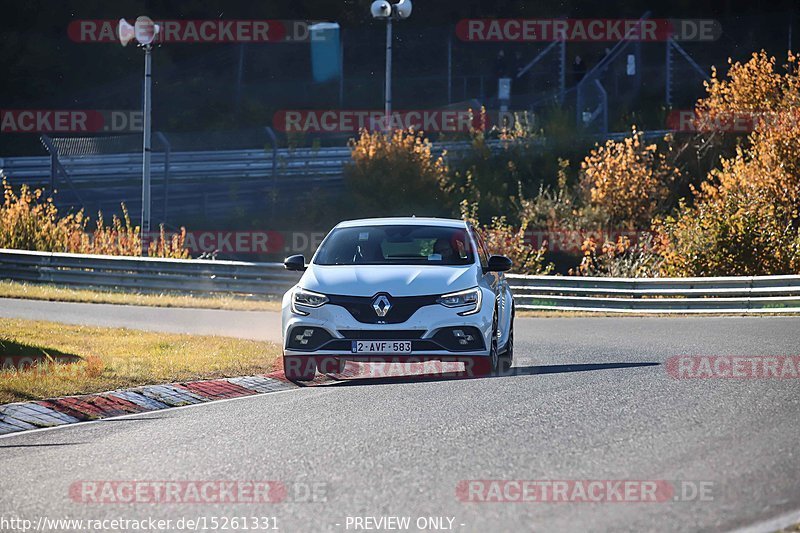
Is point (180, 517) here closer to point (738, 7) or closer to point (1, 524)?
point (1, 524)

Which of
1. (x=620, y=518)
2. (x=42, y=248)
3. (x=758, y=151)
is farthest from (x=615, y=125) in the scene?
(x=620, y=518)

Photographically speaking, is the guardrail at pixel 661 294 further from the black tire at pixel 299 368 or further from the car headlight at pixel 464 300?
the black tire at pixel 299 368

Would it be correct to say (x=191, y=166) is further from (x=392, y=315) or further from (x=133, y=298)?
(x=392, y=315)

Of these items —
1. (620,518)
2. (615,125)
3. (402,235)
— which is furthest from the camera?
(615,125)

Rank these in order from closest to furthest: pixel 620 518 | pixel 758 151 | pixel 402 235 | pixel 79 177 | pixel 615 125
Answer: pixel 620 518
pixel 402 235
pixel 758 151
pixel 79 177
pixel 615 125

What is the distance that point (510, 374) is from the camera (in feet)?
46.3

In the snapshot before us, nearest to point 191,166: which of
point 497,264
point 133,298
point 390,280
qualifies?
point 133,298

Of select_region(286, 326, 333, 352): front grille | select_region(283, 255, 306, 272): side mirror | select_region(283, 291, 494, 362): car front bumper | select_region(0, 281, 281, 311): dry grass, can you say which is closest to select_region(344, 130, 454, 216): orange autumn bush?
select_region(0, 281, 281, 311): dry grass

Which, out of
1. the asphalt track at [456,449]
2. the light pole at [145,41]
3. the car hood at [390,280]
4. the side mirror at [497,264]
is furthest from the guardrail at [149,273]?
the asphalt track at [456,449]

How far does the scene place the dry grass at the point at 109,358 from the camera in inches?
500

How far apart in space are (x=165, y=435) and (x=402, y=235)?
208 inches

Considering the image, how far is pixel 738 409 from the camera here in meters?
11.0

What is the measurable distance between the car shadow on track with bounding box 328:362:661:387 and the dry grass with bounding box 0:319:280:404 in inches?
50.1

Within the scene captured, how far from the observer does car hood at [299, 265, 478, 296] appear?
44.3ft
